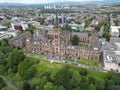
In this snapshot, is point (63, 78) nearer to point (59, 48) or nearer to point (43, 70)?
point (43, 70)

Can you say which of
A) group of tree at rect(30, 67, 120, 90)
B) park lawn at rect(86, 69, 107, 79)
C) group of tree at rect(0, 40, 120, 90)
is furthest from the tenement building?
group of tree at rect(30, 67, 120, 90)

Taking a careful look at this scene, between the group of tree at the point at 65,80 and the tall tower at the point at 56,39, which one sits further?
the tall tower at the point at 56,39

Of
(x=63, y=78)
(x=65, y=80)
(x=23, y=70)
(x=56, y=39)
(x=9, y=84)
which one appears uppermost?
(x=56, y=39)

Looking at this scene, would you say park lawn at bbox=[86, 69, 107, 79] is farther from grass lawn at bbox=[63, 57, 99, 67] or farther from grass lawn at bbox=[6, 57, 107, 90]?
grass lawn at bbox=[63, 57, 99, 67]

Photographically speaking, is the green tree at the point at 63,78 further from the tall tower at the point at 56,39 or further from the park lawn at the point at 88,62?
the tall tower at the point at 56,39

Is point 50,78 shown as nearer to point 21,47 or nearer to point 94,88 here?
point 94,88

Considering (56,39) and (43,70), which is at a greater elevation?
(56,39)

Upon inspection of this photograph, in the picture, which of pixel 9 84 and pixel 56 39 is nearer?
pixel 9 84

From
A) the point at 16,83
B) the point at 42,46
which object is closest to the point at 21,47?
the point at 42,46

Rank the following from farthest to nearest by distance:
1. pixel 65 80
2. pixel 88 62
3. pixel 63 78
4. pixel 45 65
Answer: pixel 88 62
pixel 45 65
pixel 65 80
pixel 63 78

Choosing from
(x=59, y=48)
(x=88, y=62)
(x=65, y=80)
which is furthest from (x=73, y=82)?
(x=59, y=48)

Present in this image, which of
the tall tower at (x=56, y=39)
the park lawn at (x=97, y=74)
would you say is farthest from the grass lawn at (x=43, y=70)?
the tall tower at (x=56, y=39)
